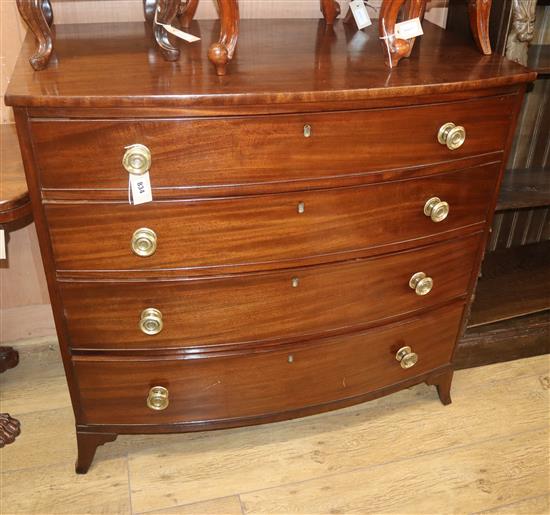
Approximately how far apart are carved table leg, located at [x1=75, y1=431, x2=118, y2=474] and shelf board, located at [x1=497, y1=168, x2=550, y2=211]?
1322 mm

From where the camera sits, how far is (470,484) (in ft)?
5.88

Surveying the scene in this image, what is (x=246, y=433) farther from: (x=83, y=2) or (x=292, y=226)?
(x=83, y=2)

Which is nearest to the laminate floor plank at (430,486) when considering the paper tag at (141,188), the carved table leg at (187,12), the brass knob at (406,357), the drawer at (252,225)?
the brass knob at (406,357)

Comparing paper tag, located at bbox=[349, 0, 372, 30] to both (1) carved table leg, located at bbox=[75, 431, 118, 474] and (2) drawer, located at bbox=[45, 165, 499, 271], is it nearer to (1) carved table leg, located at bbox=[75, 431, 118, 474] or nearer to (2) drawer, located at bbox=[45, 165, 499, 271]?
(2) drawer, located at bbox=[45, 165, 499, 271]

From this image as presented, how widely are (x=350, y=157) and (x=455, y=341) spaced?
0.82 m

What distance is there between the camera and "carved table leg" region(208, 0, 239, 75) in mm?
1252

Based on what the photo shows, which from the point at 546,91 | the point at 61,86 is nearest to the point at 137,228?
the point at 61,86

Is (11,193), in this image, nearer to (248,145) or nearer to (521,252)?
(248,145)

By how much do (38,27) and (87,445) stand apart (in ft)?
3.67

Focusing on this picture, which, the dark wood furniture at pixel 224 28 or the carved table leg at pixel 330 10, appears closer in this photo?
the dark wood furniture at pixel 224 28

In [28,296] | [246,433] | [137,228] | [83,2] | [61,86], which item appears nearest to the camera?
[61,86]

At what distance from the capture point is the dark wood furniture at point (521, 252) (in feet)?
6.21

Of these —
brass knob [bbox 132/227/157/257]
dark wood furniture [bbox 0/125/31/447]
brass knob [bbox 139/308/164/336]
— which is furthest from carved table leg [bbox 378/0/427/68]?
dark wood furniture [bbox 0/125/31/447]

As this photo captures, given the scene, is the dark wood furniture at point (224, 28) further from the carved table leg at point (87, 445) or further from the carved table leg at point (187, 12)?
the carved table leg at point (87, 445)
